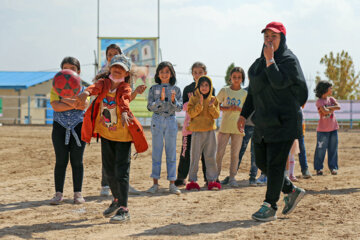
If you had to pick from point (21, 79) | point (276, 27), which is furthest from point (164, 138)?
point (21, 79)

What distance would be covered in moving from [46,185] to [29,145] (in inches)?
269

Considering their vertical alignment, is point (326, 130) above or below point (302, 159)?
above

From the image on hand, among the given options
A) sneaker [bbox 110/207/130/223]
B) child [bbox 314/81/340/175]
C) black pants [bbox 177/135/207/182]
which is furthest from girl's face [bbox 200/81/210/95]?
child [bbox 314/81/340/175]

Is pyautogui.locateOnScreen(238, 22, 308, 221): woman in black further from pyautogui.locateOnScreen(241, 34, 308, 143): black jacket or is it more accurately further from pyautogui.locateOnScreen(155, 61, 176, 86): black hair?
pyautogui.locateOnScreen(155, 61, 176, 86): black hair

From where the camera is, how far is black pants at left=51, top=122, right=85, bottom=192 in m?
5.64

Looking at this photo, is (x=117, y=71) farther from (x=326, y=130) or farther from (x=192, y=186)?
(x=326, y=130)

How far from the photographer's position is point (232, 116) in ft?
23.7

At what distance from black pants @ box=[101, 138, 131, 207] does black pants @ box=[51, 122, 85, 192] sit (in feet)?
3.19

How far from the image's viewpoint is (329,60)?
39.6m

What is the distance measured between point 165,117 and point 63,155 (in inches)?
64.3

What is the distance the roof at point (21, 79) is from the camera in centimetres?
3022

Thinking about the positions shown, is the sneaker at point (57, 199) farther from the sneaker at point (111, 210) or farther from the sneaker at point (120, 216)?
the sneaker at point (120, 216)

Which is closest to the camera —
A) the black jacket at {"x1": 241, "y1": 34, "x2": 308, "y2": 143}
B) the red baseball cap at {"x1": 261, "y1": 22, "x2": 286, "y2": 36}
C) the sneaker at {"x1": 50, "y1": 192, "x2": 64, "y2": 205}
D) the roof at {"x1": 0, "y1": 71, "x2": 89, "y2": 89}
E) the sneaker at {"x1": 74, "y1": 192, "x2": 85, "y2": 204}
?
the black jacket at {"x1": 241, "y1": 34, "x2": 308, "y2": 143}

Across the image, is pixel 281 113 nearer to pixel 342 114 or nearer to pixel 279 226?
pixel 279 226
